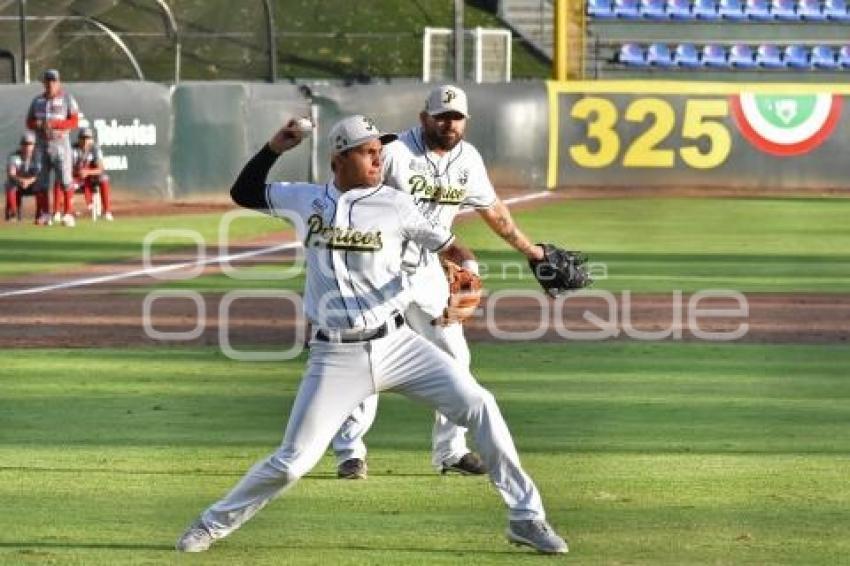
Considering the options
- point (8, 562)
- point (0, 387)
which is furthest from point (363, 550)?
point (0, 387)

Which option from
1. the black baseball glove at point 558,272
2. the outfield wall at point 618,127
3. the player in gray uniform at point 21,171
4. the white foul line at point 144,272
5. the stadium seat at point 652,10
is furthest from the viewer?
the stadium seat at point 652,10

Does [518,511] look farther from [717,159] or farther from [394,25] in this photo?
[394,25]

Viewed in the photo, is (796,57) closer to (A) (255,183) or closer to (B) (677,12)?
(B) (677,12)

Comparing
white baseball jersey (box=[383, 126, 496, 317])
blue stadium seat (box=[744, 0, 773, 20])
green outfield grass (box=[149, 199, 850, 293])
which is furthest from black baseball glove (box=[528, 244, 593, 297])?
blue stadium seat (box=[744, 0, 773, 20])

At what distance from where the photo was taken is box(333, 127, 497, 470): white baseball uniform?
10.5 meters

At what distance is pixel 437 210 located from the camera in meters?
11.0

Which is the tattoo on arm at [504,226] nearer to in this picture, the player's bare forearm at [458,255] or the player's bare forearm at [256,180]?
the player's bare forearm at [458,255]

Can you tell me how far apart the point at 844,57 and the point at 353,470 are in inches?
1330

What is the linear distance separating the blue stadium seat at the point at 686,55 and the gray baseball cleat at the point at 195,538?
3387cm

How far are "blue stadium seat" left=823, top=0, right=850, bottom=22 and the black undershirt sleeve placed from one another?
119 feet

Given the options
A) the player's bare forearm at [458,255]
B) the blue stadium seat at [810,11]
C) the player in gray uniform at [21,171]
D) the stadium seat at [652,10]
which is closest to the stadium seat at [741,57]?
the blue stadium seat at [810,11]

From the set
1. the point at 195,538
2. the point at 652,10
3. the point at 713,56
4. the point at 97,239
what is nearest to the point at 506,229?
the point at 195,538

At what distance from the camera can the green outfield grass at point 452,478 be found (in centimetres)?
864

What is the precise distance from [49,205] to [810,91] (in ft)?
46.3
